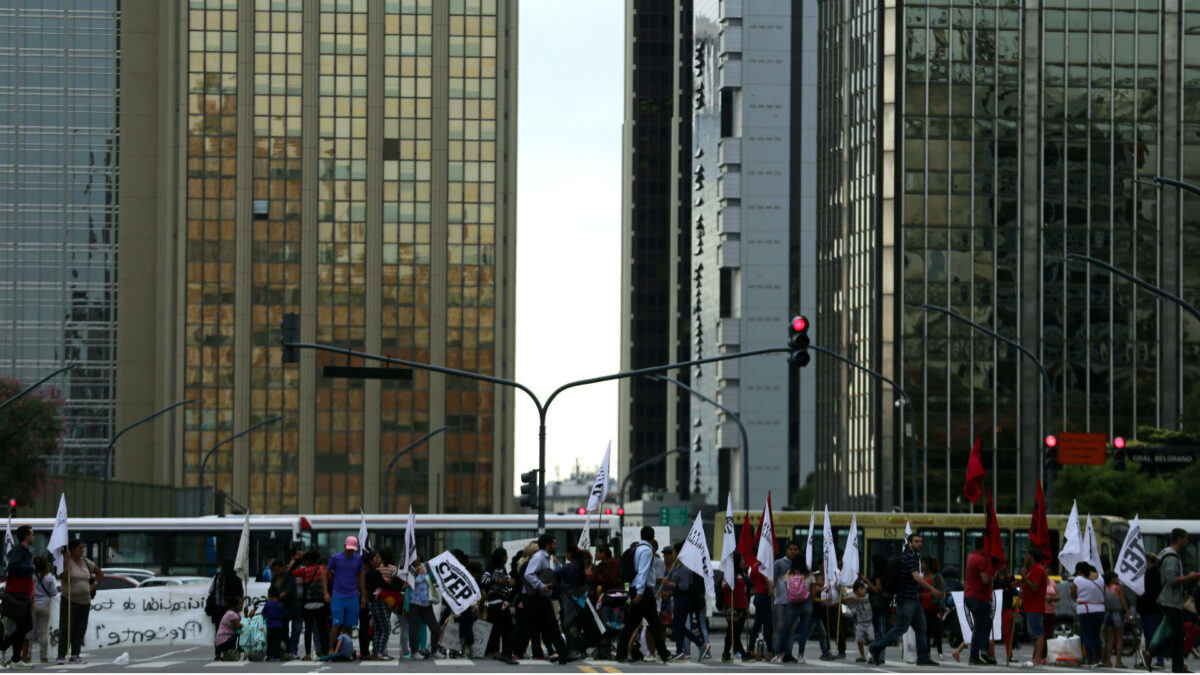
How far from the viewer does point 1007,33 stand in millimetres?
92188

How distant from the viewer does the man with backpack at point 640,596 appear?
86.2 feet

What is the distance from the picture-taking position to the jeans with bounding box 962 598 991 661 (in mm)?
25875

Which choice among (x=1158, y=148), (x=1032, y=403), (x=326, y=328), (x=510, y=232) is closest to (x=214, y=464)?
(x=326, y=328)

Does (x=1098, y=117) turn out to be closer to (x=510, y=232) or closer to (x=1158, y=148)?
(x=1158, y=148)

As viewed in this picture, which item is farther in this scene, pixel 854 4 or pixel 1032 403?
pixel 854 4

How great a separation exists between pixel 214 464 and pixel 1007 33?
5356 cm

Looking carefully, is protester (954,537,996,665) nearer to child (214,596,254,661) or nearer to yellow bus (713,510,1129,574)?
child (214,596,254,661)

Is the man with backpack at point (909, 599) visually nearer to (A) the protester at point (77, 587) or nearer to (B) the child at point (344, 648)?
(B) the child at point (344, 648)

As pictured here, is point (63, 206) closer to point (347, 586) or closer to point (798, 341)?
point (798, 341)

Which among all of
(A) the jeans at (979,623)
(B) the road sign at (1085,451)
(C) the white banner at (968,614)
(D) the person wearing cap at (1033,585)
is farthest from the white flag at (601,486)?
(B) the road sign at (1085,451)

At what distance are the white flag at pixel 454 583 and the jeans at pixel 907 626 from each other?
231 inches

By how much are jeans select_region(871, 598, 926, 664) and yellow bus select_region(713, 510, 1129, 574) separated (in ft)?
48.6

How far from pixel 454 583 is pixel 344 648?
1899 millimetres

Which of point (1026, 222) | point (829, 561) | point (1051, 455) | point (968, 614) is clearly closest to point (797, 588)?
point (829, 561)
